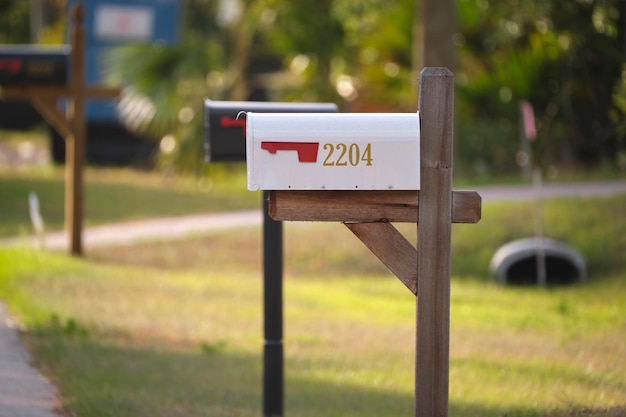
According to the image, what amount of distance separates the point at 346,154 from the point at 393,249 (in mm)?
454

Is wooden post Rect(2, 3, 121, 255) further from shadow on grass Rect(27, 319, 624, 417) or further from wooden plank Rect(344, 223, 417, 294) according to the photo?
wooden plank Rect(344, 223, 417, 294)

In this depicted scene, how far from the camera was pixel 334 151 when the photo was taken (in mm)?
4602

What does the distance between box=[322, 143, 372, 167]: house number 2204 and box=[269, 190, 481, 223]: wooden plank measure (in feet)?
0.54

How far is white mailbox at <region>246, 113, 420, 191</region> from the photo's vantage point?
4.60 m

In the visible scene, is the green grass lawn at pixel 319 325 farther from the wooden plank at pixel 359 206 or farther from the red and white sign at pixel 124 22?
the red and white sign at pixel 124 22

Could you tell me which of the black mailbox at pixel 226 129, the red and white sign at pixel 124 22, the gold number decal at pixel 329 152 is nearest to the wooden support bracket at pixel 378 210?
the gold number decal at pixel 329 152

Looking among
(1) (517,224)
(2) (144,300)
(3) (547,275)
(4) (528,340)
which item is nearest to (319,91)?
(1) (517,224)

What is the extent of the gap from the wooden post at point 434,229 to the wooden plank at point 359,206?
0.22ft

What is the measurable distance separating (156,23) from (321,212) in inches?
804

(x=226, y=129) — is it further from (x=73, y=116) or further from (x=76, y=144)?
(x=73, y=116)

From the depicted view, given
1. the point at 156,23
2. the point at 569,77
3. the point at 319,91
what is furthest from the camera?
the point at 156,23

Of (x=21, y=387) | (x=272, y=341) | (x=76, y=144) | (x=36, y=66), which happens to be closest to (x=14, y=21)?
(x=36, y=66)

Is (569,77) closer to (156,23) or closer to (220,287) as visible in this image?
(220,287)

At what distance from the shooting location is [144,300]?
11.3 meters
